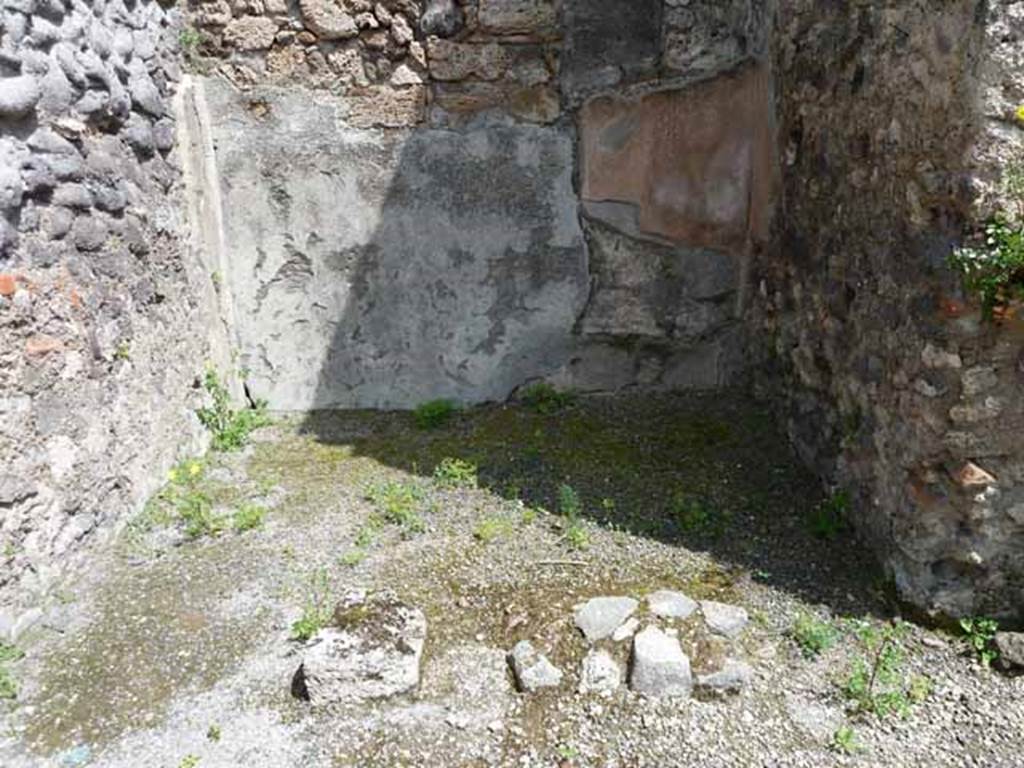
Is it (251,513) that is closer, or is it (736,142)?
(251,513)

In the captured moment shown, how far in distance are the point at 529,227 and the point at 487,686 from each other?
215 cm

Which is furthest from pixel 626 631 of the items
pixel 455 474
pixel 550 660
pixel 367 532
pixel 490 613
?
pixel 455 474

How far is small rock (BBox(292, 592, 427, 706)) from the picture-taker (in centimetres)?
210

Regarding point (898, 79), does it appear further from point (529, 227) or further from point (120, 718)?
point (120, 718)

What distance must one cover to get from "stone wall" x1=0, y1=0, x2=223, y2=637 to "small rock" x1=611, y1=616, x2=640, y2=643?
1676 mm

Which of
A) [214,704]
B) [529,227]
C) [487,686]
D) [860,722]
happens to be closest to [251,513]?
[214,704]

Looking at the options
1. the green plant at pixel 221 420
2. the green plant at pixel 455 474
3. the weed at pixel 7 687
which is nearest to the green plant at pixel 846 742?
the green plant at pixel 455 474

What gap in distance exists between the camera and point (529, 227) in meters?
3.71

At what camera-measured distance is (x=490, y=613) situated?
2.42 metres

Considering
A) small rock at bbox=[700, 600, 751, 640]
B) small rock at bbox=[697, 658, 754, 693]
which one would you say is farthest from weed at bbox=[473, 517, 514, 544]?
small rock at bbox=[697, 658, 754, 693]

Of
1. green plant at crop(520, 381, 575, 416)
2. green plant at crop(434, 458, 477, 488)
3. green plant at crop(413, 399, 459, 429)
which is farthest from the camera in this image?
green plant at crop(520, 381, 575, 416)

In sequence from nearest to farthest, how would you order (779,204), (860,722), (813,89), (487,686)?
(860,722) → (487,686) → (813,89) → (779,204)

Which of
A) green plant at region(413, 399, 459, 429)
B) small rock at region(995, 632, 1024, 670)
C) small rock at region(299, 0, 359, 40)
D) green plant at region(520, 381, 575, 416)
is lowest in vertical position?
green plant at region(413, 399, 459, 429)

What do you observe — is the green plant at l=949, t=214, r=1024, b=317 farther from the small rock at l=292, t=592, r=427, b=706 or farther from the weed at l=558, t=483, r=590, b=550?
the small rock at l=292, t=592, r=427, b=706
